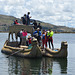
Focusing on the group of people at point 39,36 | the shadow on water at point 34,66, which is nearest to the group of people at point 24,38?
the group of people at point 39,36

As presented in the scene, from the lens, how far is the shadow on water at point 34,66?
1900 centimetres

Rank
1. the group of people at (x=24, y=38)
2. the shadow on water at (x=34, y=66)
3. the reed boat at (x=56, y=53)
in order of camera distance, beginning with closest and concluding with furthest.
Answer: the shadow on water at (x=34, y=66) < the reed boat at (x=56, y=53) < the group of people at (x=24, y=38)

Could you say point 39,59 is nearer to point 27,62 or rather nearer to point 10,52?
point 27,62

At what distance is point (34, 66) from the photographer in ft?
72.3

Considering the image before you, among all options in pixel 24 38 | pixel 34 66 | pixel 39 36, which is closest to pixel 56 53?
pixel 39 36

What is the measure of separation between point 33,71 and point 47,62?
4917 millimetres

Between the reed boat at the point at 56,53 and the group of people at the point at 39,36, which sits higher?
the group of people at the point at 39,36

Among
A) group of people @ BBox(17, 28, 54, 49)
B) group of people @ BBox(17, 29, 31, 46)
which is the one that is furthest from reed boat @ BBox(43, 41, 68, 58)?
group of people @ BBox(17, 29, 31, 46)

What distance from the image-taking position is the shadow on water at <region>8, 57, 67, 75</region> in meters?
19.0

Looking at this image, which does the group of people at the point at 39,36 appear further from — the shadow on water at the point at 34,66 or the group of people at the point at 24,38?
the shadow on water at the point at 34,66

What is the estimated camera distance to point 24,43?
2894 centimetres

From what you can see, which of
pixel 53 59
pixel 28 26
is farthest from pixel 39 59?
pixel 28 26

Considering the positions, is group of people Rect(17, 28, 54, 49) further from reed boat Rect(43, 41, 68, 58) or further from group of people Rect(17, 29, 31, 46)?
reed boat Rect(43, 41, 68, 58)

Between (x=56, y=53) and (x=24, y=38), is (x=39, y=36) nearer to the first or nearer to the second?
(x=24, y=38)
